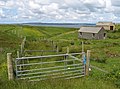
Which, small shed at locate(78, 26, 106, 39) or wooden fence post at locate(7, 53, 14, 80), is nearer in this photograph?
wooden fence post at locate(7, 53, 14, 80)

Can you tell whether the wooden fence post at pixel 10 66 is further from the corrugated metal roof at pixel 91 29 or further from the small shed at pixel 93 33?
the corrugated metal roof at pixel 91 29

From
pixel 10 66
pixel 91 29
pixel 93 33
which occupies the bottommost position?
pixel 93 33

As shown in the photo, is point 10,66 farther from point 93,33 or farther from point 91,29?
point 91,29

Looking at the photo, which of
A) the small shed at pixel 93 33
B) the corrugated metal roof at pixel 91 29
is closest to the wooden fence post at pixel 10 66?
the small shed at pixel 93 33

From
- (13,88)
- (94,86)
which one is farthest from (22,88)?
(94,86)

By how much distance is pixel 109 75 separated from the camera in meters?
11.6

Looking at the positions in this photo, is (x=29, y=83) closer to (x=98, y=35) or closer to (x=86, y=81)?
(x=86, y=81)

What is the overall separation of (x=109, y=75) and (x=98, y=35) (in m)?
58.3

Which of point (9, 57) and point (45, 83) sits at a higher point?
point (9, 57)

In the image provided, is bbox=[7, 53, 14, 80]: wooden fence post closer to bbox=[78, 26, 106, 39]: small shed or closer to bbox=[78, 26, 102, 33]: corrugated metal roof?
bbox=[78, 26, 106, 39]: small shed

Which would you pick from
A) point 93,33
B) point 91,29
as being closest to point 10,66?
point 93,33

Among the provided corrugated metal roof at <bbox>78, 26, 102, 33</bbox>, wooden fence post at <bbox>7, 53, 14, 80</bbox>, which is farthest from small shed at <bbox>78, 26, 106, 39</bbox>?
wooden fence post at <bbox>7, 53, 14, 80</bbox>

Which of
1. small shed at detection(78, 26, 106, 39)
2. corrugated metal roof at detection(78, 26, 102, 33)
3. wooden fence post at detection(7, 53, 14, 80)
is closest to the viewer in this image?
wooden fence post at detection(7, 53, 14, 80)

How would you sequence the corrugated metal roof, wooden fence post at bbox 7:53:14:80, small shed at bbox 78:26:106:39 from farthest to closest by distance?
the corrugated metal roof, small shed at bbox 78:26:106:39, wooden fence post at bbox 7:53:14:80
